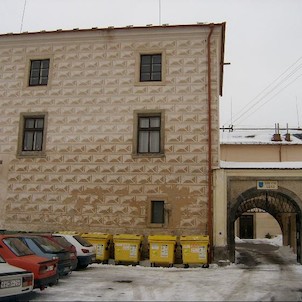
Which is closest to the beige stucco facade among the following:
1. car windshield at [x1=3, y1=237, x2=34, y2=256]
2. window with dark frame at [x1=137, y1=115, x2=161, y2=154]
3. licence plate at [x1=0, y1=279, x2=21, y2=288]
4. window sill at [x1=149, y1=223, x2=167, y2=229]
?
window sill at [x1=149, y1=223, x2=167, y2=229]

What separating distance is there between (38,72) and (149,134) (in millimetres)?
6190

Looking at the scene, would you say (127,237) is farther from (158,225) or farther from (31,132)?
(31,132)

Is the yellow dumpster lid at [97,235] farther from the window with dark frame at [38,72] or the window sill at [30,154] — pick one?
the window with dark frame at [38,72]

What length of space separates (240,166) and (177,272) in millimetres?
5502

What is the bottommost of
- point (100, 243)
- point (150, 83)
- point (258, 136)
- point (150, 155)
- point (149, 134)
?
point (100, 243)

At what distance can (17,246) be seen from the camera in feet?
32.6

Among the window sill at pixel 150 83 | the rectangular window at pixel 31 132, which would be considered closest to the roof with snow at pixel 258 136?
the window sill at pixel 150 83

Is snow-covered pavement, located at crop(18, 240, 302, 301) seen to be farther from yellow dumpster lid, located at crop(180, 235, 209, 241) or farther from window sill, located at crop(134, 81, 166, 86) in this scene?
window sill, located at crop(134, 81, 166, 86)

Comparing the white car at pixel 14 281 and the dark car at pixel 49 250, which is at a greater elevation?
the dark car at pixel 49 250

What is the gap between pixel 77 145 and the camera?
1822cm

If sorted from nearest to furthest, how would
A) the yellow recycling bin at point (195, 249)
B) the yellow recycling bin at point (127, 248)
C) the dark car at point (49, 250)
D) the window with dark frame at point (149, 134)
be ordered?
the dark car at point (49, 250), the yellow recycling bin at point (195, 249), the yellow recycling bin at point (127, 248), the window with dark frame at point (149, 134)

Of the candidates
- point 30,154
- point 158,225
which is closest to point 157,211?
point 158,225

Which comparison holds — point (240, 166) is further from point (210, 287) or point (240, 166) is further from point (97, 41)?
point (97, 41)

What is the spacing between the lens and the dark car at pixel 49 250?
10.7m
